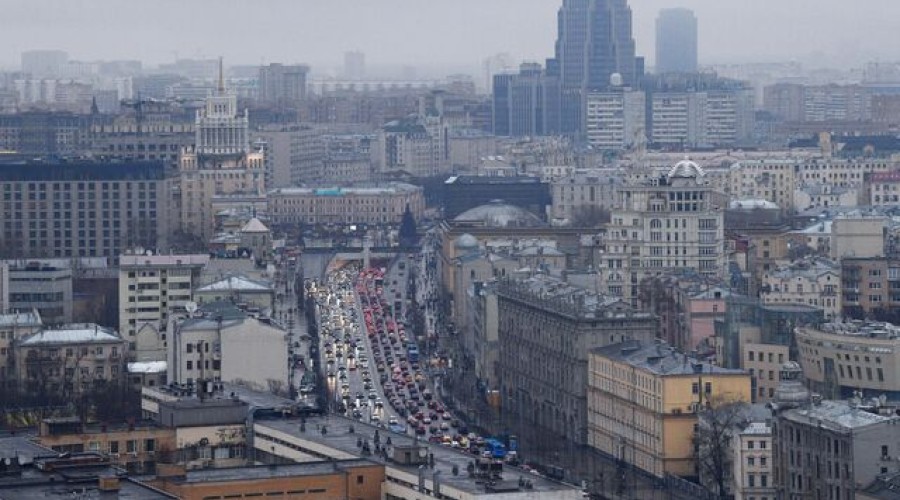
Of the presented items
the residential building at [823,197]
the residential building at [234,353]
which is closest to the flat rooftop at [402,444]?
the residential building at [234,353]

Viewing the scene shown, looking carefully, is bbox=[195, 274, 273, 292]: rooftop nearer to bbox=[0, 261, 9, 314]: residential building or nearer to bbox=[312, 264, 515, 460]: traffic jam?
bbox=[312, 264, 515, 460]: traffic jam

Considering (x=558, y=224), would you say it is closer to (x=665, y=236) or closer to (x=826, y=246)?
(x=826, y=246)

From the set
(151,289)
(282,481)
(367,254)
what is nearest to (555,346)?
(151,289)

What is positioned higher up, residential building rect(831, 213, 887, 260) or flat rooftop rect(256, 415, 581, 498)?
residential building rect(831, 213, 887, 260)

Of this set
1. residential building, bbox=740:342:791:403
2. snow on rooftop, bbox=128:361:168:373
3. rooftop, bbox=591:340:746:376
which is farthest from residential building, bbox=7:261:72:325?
residential building, bbox=740:342:791:403

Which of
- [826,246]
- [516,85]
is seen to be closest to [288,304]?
[826,246]

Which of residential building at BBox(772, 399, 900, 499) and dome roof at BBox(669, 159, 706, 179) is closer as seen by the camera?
residential building at BBox(772, 399, 900, 499)

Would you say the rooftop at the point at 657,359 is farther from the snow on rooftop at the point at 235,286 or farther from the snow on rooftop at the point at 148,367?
the snow on rooftop at the point at 235,286

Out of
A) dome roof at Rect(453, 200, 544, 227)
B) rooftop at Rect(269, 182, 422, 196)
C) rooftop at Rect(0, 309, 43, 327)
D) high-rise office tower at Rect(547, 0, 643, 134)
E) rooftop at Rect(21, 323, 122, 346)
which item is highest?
high-rise office tower at Rect(547, 0, 643, 134)
